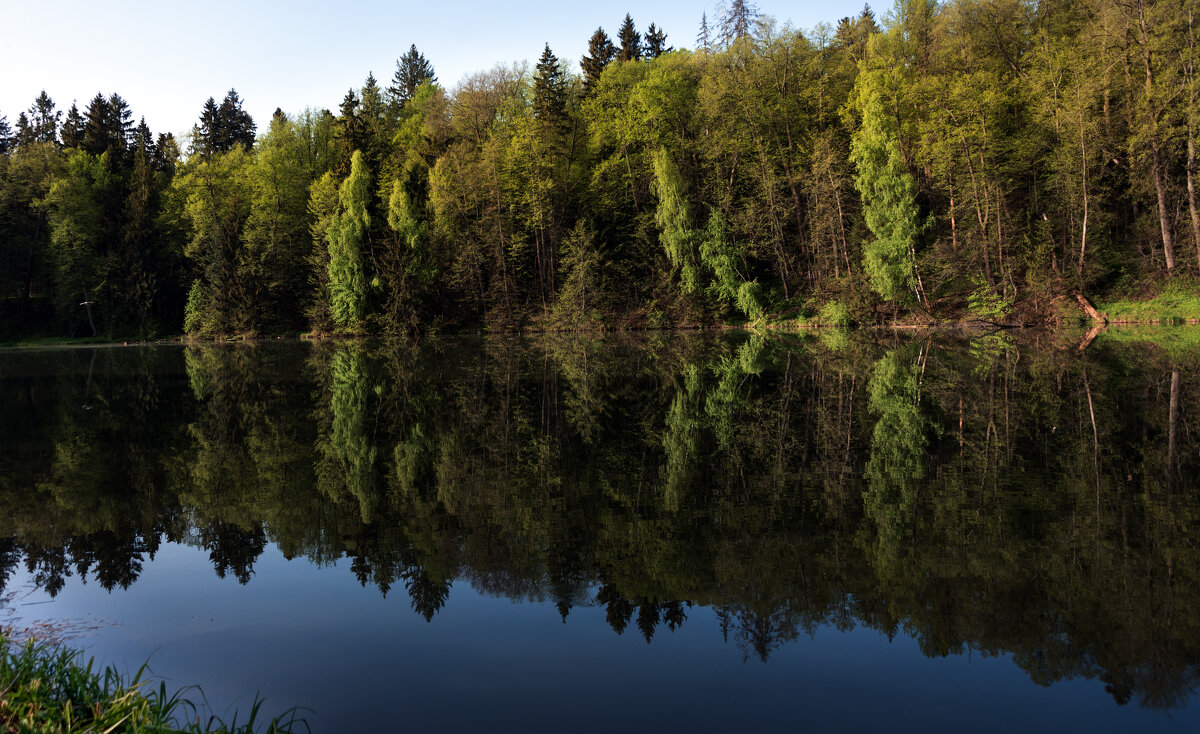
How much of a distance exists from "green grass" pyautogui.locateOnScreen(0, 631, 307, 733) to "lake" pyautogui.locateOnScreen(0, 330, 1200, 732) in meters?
0.34

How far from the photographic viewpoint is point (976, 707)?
4.25 meters

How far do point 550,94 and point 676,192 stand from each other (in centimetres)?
1352

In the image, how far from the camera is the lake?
451cm

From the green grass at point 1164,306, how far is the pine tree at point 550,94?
3595cm

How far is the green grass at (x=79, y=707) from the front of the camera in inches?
140

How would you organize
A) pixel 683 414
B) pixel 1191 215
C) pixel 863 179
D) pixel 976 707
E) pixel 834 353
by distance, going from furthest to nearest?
pixel 863 179 → pixel 1191 215 → pixel 834 353 → pixel 683 414 → pixel 976 707

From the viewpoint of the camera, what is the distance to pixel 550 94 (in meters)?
52.8

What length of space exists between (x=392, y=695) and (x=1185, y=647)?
5.05 m

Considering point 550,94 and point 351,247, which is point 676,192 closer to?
point 550,94

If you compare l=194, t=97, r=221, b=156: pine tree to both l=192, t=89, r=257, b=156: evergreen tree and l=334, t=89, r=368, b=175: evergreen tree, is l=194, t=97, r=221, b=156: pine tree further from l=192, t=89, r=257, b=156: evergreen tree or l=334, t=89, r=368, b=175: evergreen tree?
l=334, t=89, r=368, b=175: evergreen tree

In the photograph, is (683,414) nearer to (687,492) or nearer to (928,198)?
(687,492)

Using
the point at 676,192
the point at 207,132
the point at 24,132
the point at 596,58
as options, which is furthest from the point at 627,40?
the point at 24,132

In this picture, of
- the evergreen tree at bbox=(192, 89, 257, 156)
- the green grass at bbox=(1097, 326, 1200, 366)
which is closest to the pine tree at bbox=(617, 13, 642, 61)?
the evergreen tree at bbox=(192, 89, 257, 156)

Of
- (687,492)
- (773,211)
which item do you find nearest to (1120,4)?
(773,211)
